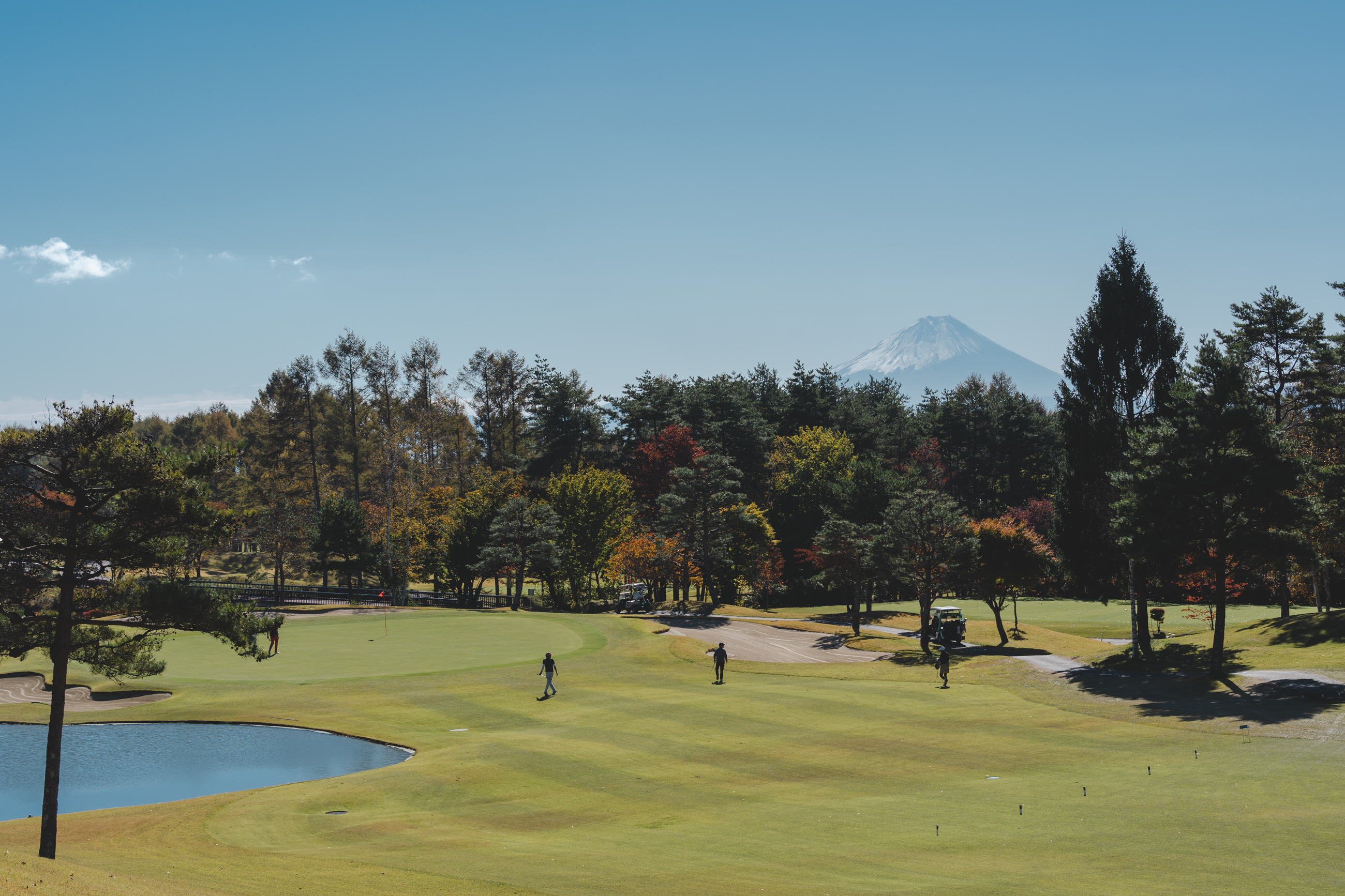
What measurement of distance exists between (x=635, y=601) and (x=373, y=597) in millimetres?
28412

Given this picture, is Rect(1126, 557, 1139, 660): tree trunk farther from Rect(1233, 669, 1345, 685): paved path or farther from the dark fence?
the dark fence

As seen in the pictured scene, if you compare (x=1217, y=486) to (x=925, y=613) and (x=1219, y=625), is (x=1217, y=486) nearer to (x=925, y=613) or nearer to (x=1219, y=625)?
(x=1219, y=625)

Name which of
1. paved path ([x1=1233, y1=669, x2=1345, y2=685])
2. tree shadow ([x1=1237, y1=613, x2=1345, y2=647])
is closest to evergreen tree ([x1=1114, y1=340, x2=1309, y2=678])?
paved path ([x1=1233, y1=669, x2=1345, y2=685])

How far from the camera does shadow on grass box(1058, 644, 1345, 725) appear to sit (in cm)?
2812

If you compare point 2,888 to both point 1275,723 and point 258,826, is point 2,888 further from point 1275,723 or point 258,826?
point 1275,723

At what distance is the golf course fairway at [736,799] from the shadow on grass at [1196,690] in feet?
1.27

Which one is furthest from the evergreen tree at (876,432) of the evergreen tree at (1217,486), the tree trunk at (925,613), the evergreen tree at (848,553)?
the evergreen tree at (1217,486)

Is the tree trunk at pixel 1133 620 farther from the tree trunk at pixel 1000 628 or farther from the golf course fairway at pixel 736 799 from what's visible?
the tree trunk at pixel 1000 628

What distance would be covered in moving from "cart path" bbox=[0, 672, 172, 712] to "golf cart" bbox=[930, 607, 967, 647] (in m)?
38.9

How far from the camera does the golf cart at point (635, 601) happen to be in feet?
220

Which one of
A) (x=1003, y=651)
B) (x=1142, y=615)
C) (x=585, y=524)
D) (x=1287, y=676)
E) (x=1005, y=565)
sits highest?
(x=585, y=524)

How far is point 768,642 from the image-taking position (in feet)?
170

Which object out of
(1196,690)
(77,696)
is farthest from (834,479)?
(77,696)

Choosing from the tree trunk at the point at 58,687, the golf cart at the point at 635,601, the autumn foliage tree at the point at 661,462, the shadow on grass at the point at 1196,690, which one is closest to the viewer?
the tree trunk at the point at 58,687
